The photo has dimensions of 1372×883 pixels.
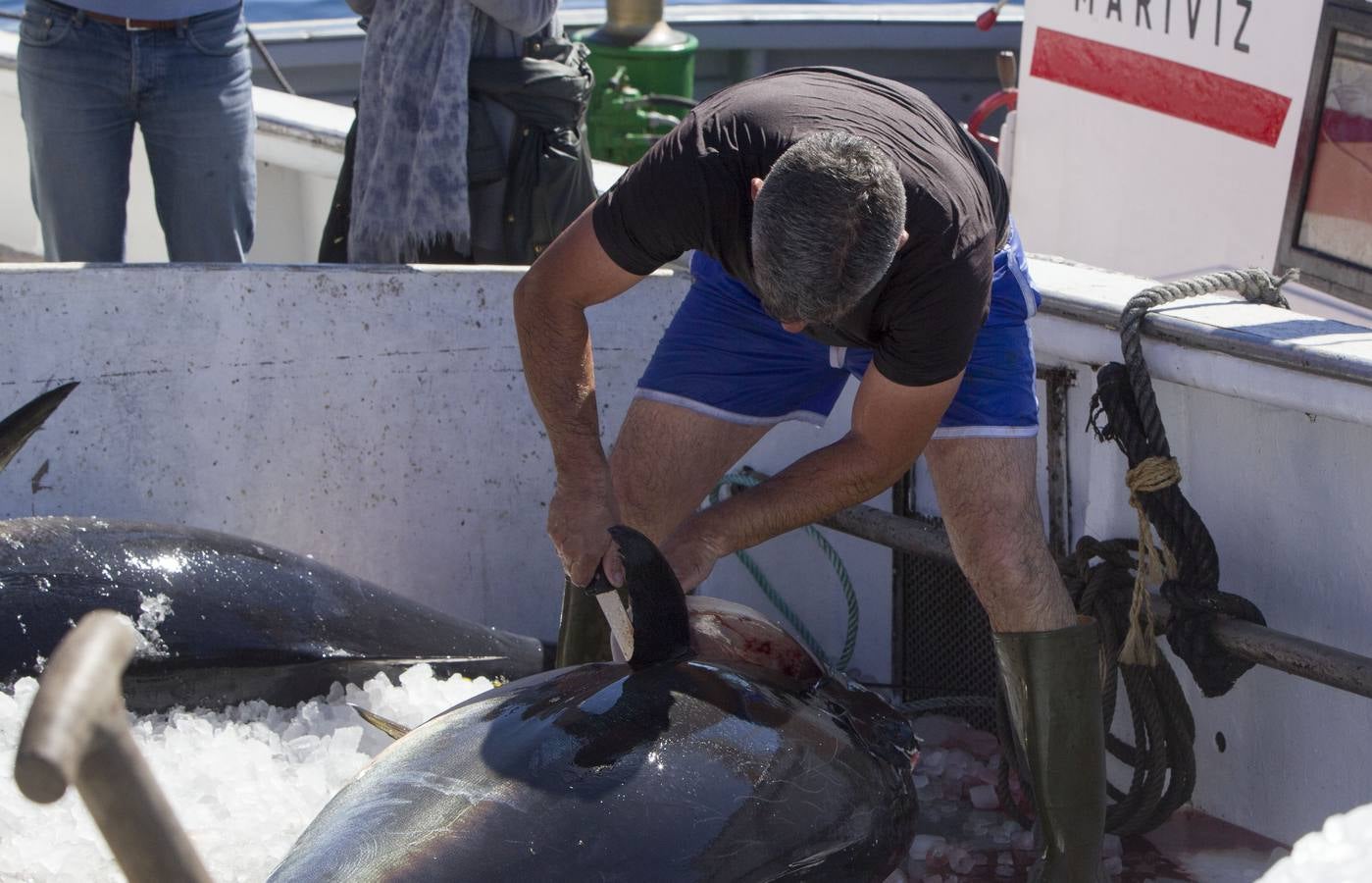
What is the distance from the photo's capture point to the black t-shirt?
2.22 meters

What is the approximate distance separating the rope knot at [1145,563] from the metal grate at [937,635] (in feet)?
1.77

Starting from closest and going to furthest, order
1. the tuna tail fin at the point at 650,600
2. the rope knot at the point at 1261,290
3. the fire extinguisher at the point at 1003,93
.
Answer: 1. the tuna tail fin at the point at 650,600
2. the rope knot at the point at 1261,290
3. the fire extinguisher at the point at 1003,93

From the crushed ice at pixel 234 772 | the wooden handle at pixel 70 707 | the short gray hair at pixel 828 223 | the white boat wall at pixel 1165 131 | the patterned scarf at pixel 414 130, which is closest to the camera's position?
the wooden handle at pixel 70 707

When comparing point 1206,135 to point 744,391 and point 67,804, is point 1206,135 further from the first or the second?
point 67,804

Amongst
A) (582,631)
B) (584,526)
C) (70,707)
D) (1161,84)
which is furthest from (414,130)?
(70,707)

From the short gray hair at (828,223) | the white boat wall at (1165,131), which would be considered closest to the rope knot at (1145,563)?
the short gray hair at (828,223)

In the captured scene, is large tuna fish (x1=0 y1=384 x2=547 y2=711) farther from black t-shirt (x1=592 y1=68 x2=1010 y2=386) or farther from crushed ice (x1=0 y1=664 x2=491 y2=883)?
black t-shirt (x1=592 y1=68 x2=1010 y2=386)

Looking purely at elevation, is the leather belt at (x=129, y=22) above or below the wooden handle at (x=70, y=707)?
above

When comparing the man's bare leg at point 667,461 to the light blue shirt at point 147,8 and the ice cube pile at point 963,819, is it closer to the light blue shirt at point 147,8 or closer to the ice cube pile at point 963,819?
the ice cube pile at point 963,819

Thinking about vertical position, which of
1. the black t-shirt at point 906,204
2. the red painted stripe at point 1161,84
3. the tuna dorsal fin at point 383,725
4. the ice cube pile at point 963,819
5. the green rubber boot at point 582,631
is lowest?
the ice cube pile at point 963,819

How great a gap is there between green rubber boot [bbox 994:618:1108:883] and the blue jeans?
2.38 meters

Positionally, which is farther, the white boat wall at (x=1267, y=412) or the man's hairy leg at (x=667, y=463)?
the man's hairy leg at (x=667, y=463)

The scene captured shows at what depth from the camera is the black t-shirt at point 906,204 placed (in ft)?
7.30

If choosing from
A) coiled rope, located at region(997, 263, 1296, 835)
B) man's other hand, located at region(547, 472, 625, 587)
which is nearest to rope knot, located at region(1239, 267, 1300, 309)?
coiled rope, located at region(997, 263, 1296, 835)
